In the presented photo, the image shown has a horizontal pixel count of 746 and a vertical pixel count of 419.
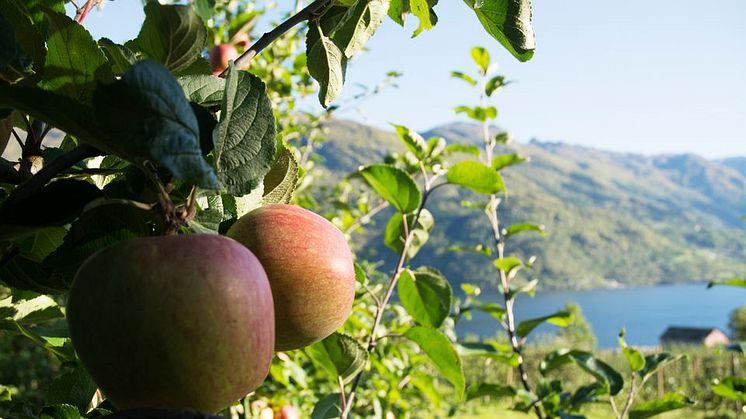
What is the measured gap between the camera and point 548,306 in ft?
249

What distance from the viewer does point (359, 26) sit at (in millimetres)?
670

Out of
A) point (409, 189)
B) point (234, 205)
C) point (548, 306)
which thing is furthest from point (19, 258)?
point (548, 306)

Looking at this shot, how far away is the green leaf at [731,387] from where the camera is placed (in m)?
1.79

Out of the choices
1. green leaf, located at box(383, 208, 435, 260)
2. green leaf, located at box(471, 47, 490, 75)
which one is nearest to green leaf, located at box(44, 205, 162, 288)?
green leaf, located at box(383, 208, 435, 260)

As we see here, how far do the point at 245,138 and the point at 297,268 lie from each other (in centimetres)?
12

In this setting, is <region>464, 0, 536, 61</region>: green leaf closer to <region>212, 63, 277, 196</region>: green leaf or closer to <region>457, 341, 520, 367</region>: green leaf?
<region>212, 63, 277, 196</region>: green leaf

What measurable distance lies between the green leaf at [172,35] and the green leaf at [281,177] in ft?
0.48

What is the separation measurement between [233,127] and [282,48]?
2866mm

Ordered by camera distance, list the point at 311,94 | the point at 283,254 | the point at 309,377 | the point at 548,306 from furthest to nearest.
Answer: the point at 548,306
the point at 311,94
the point at 309,377
the point at 283,254

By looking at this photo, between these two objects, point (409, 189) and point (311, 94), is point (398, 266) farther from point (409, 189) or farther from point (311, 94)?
point (311, 94)

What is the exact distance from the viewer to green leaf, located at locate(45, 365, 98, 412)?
0.84m

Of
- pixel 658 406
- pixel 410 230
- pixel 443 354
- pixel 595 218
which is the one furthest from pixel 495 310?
pixel 595 218

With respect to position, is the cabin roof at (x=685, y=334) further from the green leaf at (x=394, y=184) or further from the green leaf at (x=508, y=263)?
the green leaf at (x=394, y=184)

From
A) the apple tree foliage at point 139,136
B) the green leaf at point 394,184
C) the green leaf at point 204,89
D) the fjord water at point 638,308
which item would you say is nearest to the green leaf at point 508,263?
the green leaf at point 394,184
